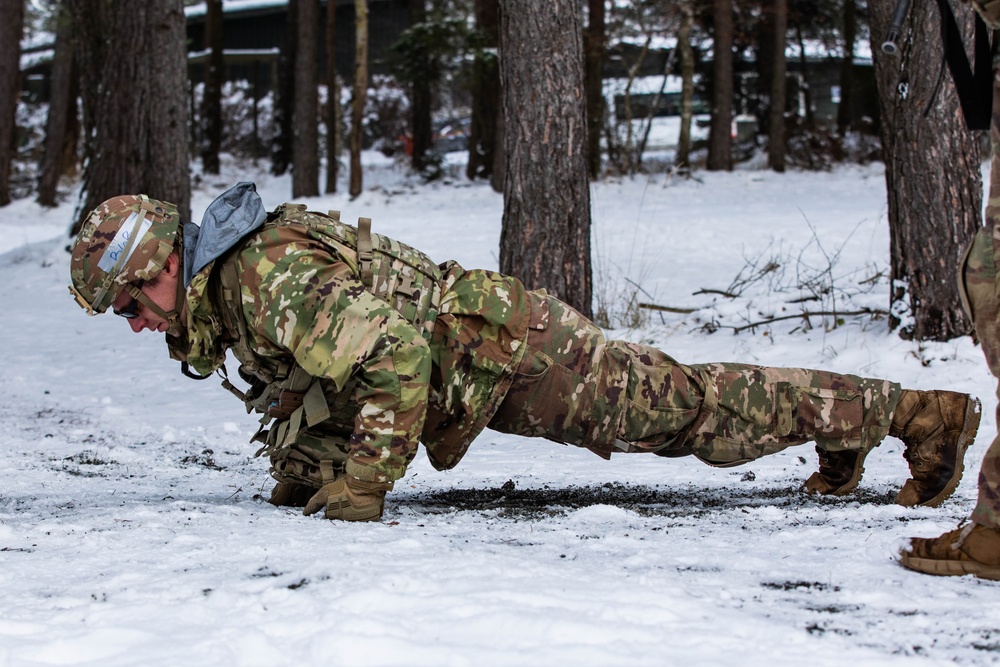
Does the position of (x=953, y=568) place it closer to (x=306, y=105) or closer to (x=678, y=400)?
(x=678, y=400)

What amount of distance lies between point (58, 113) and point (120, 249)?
61.2 ft

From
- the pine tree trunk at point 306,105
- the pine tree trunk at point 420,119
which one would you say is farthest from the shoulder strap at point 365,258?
the pine tree trunk at point 420,119

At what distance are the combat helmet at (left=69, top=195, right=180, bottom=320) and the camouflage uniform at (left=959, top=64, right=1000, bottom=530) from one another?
2255 mm

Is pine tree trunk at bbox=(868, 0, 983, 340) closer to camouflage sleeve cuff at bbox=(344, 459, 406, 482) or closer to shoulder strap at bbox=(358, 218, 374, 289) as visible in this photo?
shoulder strap at bbox=(358, 218, 374, 289)

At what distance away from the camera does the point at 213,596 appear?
87.8 inches

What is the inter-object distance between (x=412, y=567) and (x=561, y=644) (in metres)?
0.60

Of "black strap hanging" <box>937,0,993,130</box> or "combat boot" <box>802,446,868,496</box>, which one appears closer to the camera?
"black strap hanging" <box>937,0,993,130</box>

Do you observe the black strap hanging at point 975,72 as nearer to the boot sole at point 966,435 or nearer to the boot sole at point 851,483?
the boot sole at point 966,435

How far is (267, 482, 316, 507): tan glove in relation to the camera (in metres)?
3.64

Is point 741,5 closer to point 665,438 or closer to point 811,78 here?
point 811,78

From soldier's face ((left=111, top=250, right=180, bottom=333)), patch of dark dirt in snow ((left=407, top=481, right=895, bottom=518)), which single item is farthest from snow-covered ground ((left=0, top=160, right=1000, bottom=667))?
soldier's face ((left=111, top=250, right=180, bottom=333))

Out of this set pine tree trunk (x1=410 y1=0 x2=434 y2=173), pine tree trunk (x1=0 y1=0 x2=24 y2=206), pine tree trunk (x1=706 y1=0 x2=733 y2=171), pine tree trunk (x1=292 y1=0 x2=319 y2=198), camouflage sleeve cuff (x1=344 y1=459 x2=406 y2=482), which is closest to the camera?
camouflage sleeve cuff (x1=344 y1=459 x2=406 y2=482)

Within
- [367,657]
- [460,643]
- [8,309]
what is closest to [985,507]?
[460,643]

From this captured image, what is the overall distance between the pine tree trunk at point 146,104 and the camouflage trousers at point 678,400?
21.4ft
